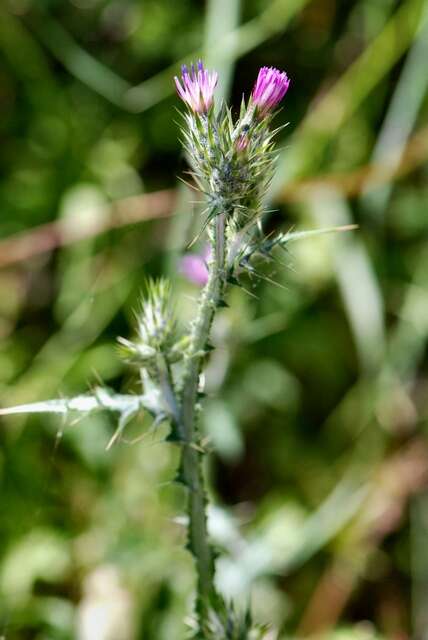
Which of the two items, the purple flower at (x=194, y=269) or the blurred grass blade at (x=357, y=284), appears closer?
the purple flower at (x=194, y=269)

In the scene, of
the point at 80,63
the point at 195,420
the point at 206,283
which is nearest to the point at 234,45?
the point at 80,63

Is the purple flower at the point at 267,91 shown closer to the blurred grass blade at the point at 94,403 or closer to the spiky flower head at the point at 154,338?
the spiky flower head at the point at 154,338

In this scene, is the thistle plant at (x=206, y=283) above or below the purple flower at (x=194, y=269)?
below

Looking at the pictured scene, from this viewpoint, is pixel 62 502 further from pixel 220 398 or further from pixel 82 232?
pixel 82 232

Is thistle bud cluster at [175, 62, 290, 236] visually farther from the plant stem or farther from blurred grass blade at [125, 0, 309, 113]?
blurred grass blade at [125, 0, 309, 113]

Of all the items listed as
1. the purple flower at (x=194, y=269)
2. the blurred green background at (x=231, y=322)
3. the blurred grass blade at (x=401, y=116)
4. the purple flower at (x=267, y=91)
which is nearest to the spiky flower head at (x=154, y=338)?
the purple flower at (x=267, y=91)

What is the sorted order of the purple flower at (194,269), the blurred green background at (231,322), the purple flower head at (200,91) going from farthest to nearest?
1. the blurred green background at (231,322)
2. the purple flower at (194,269)
3. the purple flower head at (200,91)

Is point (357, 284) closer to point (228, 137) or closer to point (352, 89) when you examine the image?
point (352, 89)

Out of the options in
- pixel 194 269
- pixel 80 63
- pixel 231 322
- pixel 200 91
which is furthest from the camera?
pixel 80 63
